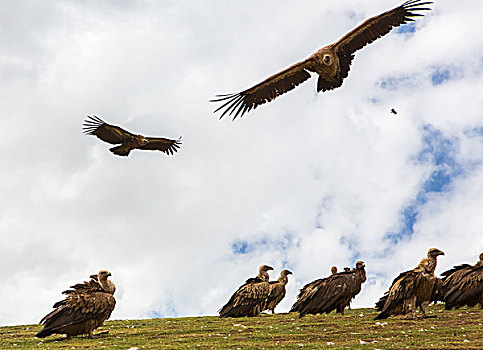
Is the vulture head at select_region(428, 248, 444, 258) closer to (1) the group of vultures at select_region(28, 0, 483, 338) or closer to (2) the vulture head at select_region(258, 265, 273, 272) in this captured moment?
(1) the group of vultures at select_region(28, 0, 483, 338)

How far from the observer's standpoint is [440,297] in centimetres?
2525

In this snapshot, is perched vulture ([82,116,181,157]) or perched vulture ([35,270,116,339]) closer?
perched vulture ([35,270,116,339])

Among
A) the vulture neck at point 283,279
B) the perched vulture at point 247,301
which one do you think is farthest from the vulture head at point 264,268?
the perched vulture at point 247,301

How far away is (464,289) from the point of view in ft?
81.4

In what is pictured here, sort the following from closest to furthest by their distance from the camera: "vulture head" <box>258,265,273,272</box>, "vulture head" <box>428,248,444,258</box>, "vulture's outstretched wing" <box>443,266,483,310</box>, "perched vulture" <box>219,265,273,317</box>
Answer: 1. "vulture head" <box>428,248,444,258</box>
2. "vulture's outstretched wing" <box>443,266,483,310</box>
3. "perched vulture" <box>219,265,273,317</box>
4. "vulture head" <box>258,265,273,272</box>

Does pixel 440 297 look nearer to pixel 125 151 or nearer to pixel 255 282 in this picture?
pixel 255 282

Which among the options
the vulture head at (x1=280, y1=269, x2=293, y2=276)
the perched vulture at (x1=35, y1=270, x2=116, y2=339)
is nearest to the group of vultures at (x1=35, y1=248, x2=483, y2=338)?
the perched vulture at (x1=35, y1=270, x2=116, y2=339)

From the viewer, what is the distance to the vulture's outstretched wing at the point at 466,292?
24.8 m

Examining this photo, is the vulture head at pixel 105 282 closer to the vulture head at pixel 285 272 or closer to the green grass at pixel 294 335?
the green grass at pixel 294 335

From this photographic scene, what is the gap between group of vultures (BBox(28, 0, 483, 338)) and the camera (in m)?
20.3

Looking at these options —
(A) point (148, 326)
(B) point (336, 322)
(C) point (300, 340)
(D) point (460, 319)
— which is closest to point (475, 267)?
(D) point (460, 319)

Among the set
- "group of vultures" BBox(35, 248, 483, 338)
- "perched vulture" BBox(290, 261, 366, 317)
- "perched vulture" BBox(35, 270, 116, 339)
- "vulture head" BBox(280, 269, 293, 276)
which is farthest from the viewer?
"vulture head" BBox(280, 269, 293, 276)

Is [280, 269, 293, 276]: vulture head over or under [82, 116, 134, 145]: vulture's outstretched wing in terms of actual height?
under

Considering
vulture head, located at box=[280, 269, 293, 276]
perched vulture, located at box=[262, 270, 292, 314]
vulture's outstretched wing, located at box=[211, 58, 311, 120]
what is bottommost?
perched vulture, located at box=[262, 270, 292, 314]
